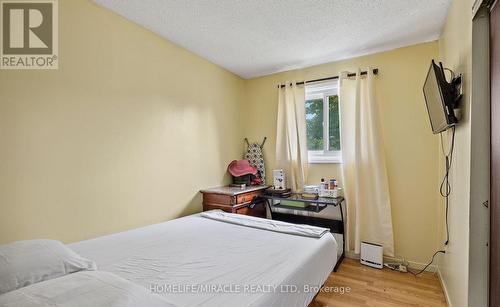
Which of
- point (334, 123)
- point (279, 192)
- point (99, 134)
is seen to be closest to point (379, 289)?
point (279, 192)

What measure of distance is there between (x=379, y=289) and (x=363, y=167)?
4.19 ft

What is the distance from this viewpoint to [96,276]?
1.06 m

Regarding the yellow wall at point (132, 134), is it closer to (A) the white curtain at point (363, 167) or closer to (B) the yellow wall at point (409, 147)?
(B) the yellow wall at point (409, 147)

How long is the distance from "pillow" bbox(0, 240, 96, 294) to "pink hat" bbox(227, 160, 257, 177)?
2271 mm

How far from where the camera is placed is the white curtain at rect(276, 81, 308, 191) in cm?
329

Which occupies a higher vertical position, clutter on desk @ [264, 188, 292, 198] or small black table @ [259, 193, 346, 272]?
clutter on desk @ [264, 188, 292, 198]

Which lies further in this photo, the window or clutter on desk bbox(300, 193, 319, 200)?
the window

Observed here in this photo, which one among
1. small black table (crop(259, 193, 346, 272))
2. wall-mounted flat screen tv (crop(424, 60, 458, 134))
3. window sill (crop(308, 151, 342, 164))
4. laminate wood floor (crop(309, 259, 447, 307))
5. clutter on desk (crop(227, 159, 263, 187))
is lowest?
laminate wood floor (crop(309, 259, 447, 307))

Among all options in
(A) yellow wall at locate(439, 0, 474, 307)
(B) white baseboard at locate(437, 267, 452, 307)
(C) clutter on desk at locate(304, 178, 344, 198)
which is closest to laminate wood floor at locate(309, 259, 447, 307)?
(B) white baseboard at locate(437, 267, 452, 307)

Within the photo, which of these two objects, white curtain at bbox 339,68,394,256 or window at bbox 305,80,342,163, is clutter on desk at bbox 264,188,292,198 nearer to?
window at bbox 305,80,342,163

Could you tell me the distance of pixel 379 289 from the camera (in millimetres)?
2252

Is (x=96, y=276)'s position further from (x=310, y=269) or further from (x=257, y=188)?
(x=257, y=188)

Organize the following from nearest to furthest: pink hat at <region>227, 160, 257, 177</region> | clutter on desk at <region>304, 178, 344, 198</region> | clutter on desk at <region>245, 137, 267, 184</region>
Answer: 1. clutter on desk at <region>304, 178, 344, 198</region>
2. pink hat at <region>227, 160, 257, 177</region>
3. clutter on desk at <region>245, 137, 267, 184</region>

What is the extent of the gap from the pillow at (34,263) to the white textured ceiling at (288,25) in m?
1.93
